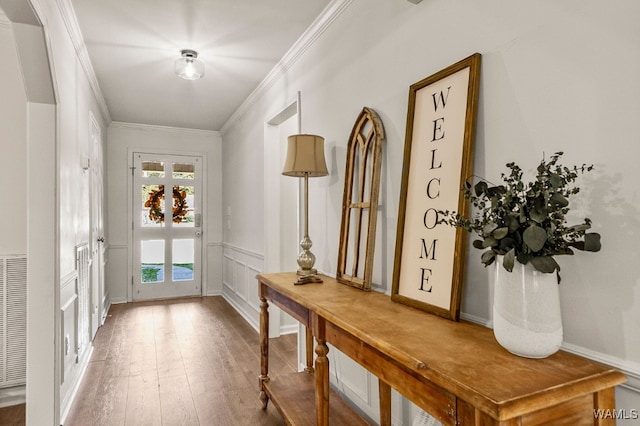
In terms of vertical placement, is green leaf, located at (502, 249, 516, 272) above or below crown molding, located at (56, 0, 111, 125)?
below

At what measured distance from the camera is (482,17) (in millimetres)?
1429

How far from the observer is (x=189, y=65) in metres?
3.16

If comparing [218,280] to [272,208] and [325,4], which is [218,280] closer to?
[272,208]

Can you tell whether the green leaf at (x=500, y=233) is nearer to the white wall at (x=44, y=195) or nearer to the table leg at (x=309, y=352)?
the table leg at (x=309, y=352)

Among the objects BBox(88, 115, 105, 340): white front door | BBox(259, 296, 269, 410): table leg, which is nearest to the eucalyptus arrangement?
BBox(259, 296, 269, 410): table leg

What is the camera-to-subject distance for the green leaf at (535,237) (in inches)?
37.2

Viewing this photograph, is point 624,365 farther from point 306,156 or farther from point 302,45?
point 302,45

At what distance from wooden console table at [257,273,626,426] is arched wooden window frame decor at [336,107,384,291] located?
30 cm

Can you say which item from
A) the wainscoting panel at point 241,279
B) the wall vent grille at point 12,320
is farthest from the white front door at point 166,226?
the wall vent grille at point 12,320

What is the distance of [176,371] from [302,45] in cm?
276

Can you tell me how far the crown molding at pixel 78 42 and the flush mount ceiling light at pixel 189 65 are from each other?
701 millimetres

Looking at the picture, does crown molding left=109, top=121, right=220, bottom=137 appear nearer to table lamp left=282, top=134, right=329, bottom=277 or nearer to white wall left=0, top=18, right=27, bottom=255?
white wall left=0, top=18, right=27, bottom=255

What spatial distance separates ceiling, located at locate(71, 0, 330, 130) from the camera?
2.46m
